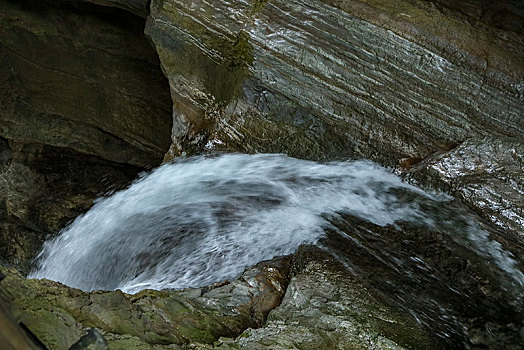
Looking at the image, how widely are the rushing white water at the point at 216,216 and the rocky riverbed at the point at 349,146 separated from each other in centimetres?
11

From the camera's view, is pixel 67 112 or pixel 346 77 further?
pixel 67 112

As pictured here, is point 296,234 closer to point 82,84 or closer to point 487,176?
point 487,176

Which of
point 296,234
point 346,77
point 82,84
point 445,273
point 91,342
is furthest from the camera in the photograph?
point 82,84

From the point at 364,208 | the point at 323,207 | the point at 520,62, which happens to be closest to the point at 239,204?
the point at 323,207

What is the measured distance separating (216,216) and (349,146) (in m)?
1.05

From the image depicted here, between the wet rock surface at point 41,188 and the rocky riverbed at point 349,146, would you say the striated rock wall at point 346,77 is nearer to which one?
the rocky riverbed at point 349,146

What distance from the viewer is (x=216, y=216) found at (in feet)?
12.4

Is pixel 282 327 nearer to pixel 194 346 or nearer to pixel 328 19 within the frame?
pixel 194 346

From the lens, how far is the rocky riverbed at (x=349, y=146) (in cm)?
258

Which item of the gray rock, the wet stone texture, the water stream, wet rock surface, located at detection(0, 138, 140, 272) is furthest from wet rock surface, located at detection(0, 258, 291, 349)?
wet rock surface, located at detection(0, 138, 140, 272)

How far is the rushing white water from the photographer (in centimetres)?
333

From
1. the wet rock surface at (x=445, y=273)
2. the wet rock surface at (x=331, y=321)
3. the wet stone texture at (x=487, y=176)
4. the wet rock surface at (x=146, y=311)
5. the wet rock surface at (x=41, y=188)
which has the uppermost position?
the wet stone texture at (x=487, y=176)

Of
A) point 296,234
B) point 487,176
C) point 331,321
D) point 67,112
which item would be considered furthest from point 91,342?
point 67,112

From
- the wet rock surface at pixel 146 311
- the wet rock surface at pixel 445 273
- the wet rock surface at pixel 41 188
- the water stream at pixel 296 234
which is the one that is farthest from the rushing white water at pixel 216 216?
the wet rock surface at pixel 41 188
